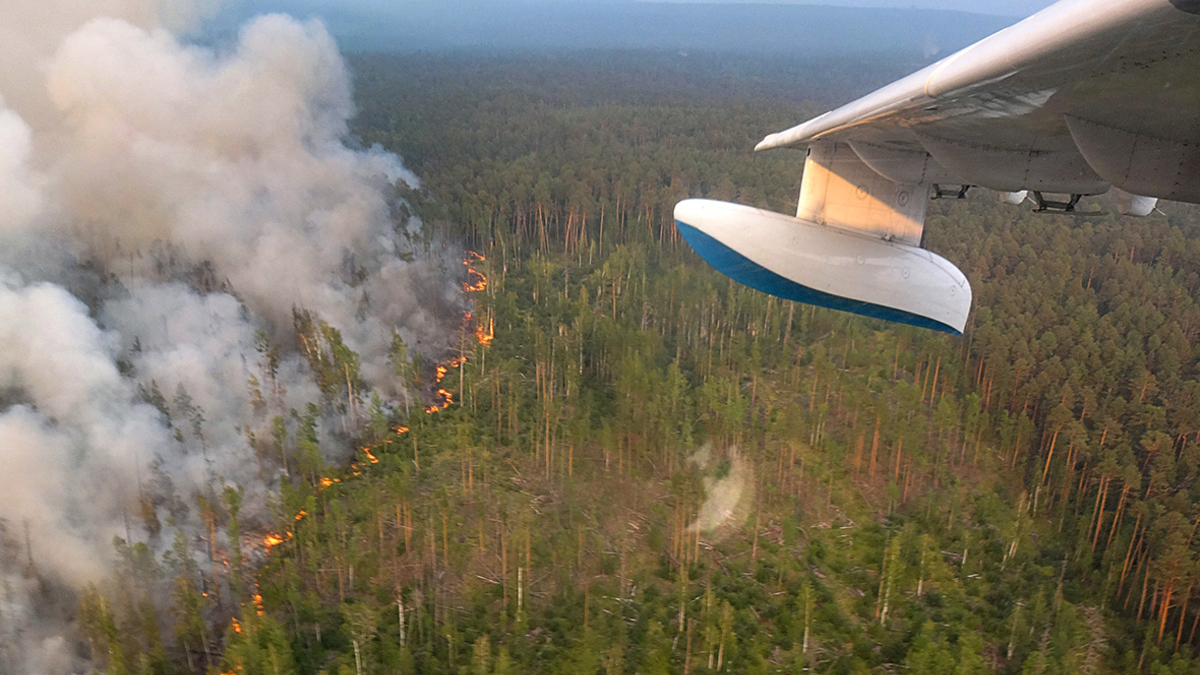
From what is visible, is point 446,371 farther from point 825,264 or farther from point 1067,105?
point 1067,105

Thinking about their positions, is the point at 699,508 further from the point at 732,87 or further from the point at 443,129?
the point at 732,87

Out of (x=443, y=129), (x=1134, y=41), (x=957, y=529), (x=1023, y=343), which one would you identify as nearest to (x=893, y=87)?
(x=1134, y=41)

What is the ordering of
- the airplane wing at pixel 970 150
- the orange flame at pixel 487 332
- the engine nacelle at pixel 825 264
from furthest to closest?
the orange flame at pixel 487 332 < the engine nacelle at pixel 825 264 < the airplane wing at pixel 970 150

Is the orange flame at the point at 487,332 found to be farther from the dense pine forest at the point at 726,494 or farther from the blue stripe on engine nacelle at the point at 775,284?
the blue stripe on engine nacelle at the point at 775,284

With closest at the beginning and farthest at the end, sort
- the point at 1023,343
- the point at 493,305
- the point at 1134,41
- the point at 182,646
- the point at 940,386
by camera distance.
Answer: the point at 1134,41 < the point at 182,646 < the point at 1023,343 < the point at 940,386 < the point at 493,305

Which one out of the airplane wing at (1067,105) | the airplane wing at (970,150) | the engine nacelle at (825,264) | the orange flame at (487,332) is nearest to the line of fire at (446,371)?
the orange flame at (487,332)

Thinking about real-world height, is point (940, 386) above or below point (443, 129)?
below
